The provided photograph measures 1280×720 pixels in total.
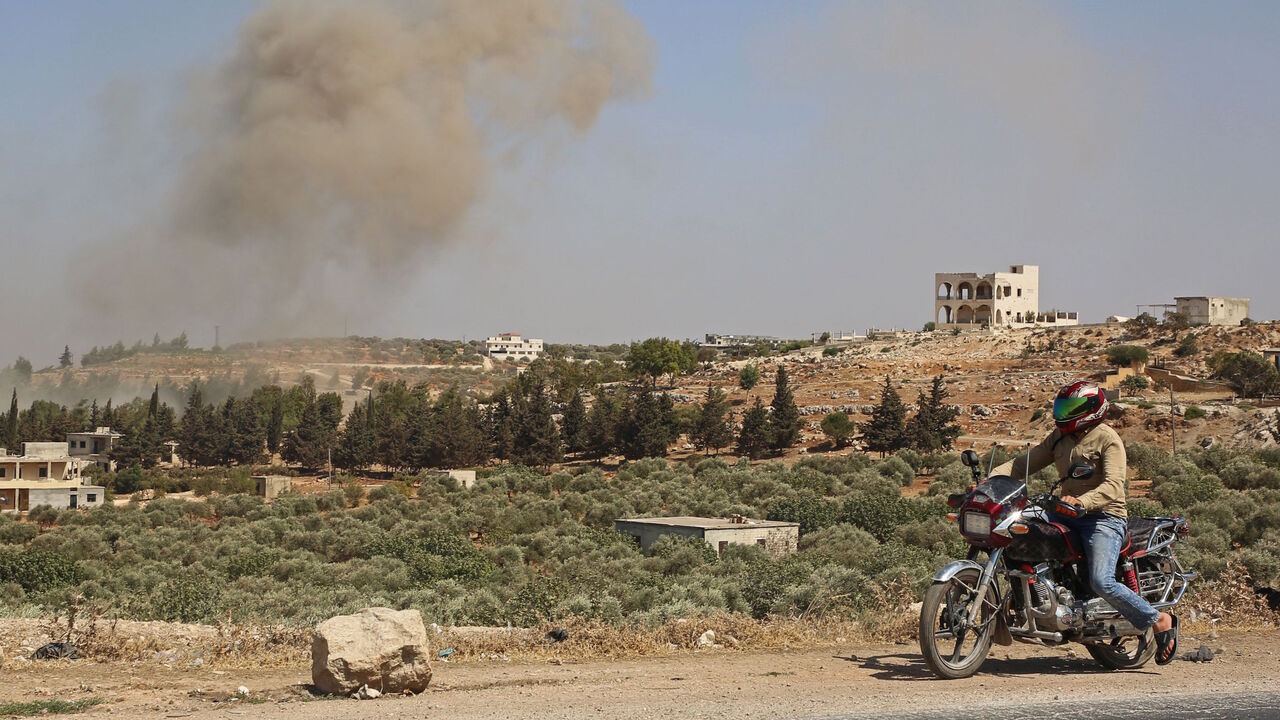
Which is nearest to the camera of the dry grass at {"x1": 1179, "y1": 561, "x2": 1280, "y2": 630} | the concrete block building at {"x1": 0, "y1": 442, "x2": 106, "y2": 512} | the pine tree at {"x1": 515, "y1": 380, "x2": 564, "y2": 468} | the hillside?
the dry grass at {"x1": 1179, "y1": 561, "x2": 1280, "y2": 630}

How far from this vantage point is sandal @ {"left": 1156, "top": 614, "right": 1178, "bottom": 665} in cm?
663

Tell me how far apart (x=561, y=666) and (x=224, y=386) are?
108 m

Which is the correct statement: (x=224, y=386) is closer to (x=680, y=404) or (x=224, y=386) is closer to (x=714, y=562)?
(x=680, y=404)

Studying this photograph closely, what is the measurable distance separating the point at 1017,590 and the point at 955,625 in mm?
410

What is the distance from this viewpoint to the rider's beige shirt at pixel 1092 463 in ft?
20.9

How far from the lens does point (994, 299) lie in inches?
3615

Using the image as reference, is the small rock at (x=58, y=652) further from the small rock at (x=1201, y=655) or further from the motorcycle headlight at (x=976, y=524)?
the small rock at (x=1201, y=655)

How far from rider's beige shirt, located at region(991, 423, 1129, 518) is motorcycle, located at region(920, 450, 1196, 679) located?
112 millimetres

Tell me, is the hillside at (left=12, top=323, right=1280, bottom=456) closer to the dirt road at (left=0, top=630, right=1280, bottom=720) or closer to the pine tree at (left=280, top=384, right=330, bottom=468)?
the pine tree at (left=280, top=384, right=330, bottom=468)

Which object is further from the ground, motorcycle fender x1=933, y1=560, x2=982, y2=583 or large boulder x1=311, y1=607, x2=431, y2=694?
motorcycle fender x1=933, y1=560, x2=982, y2=583

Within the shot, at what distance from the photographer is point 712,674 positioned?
6488 millimetres

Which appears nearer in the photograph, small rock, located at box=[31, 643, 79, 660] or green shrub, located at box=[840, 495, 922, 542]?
small rock, located at box=[31, 643, 79, 660]

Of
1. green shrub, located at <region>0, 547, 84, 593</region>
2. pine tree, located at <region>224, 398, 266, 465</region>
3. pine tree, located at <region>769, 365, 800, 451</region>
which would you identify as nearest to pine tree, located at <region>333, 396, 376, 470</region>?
pine tree, located at <region>224, 398, 266, 465</region>

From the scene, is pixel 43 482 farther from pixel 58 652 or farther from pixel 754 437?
pixel 58 652
